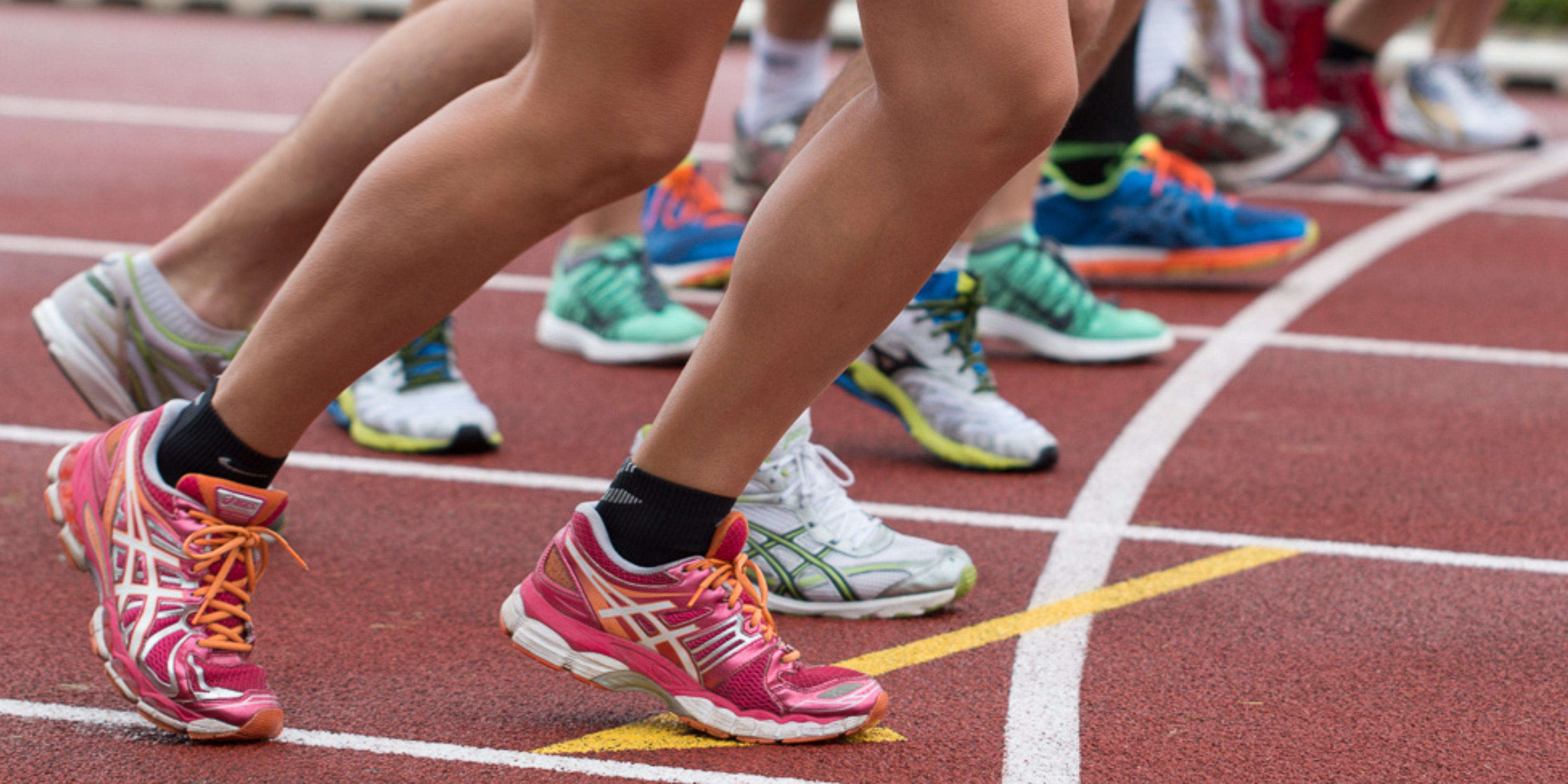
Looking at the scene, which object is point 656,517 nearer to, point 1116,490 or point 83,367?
point 83,367

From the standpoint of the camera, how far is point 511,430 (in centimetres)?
329

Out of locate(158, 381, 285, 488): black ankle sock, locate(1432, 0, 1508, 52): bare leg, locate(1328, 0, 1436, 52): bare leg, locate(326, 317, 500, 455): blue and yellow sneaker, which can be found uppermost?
locate(158, 381, 285, 488): black ankle sock

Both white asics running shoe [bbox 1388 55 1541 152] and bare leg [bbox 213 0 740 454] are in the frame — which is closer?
bare leg [bbox 213 0 740 454]

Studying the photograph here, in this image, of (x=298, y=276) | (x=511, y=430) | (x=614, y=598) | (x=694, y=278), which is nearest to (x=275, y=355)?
(x=298, y=276)

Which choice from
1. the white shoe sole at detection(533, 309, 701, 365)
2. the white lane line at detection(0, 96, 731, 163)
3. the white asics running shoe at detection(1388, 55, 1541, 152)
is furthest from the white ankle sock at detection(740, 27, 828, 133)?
the white asics running shoe at detection(1388, 55, 1541, 152)

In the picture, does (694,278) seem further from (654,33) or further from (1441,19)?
(1441,19)

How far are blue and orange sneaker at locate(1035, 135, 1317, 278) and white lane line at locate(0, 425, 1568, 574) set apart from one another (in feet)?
5.97

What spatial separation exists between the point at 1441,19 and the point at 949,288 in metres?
5.18

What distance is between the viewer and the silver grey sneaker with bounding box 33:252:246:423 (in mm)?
2436

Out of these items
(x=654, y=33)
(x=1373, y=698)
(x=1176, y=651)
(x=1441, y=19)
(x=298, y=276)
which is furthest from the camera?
(x=1441, y=19)

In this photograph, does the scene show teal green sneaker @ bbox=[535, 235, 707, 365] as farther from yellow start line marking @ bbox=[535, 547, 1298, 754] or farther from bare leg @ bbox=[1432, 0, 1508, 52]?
bare leg @ bbox=[1432, 0, 1508, 52]

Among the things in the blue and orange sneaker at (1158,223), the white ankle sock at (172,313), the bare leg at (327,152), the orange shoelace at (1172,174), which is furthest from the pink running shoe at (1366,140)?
the white ankle sock at (172,313)

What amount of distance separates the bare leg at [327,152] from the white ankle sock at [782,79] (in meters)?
2.71

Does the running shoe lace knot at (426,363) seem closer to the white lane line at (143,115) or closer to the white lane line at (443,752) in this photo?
the white lane line at (443,752)
